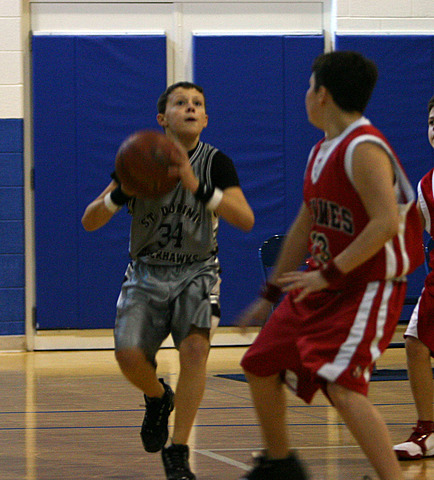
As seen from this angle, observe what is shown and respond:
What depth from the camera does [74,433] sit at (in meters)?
3.65

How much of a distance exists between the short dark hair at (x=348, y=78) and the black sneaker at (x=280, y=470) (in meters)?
0.97

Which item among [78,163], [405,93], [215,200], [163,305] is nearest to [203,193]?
[215,200]

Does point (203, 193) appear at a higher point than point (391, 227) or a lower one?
higher

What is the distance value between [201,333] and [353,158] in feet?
2.89

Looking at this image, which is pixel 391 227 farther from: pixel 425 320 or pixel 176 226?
pixel 425 320

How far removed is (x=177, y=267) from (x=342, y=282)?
837 mm

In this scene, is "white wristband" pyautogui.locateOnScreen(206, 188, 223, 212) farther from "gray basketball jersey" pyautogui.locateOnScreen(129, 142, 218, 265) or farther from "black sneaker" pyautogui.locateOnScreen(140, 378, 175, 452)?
"black sneaker" pyautogui.locateOnScreen(140, 378, 175, 452)

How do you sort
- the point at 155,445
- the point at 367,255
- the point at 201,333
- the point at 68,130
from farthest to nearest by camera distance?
the point at 68,130 → the point at 155,445 → the point at 201,333 → the point at 367,255

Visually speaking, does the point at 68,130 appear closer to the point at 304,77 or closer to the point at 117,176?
the point at 304,77

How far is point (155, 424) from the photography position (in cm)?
300

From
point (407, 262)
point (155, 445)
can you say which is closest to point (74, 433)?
point (155, 445)

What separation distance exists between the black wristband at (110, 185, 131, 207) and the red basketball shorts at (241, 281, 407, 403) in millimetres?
768

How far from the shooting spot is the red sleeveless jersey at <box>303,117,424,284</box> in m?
2.22

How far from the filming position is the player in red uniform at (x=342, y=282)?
2.13 m
